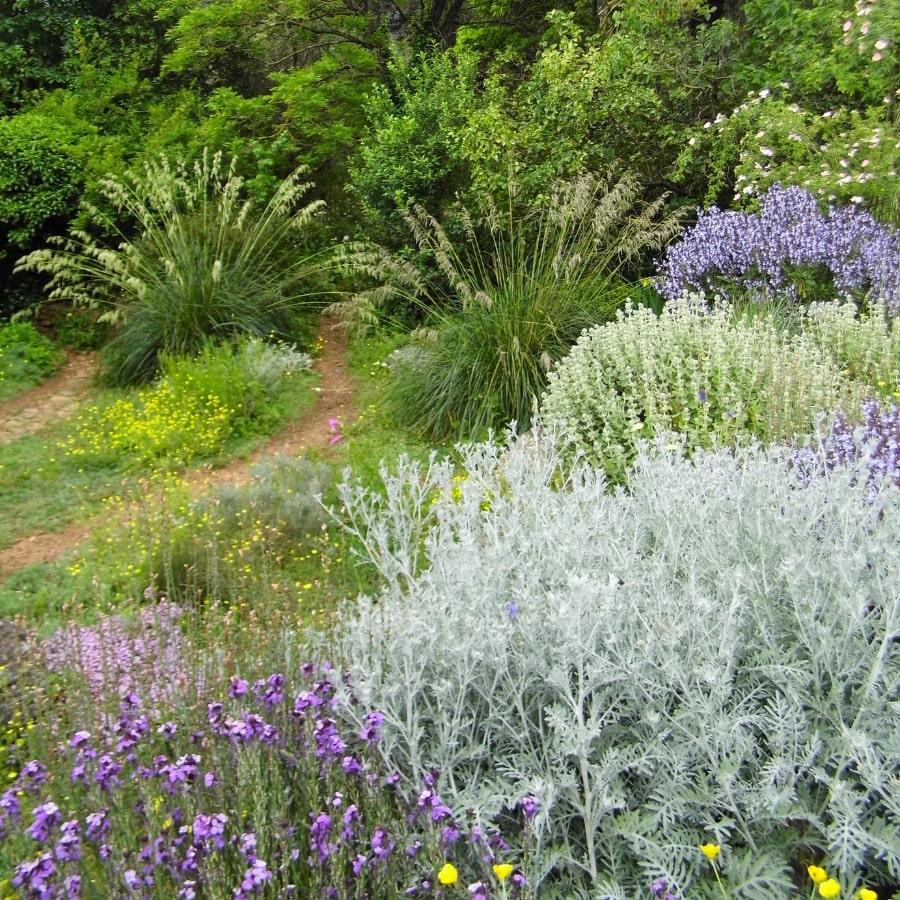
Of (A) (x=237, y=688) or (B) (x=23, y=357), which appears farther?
(B) (x=23, y=357)

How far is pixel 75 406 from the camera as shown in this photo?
7254mm

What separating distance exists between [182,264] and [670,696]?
20.3 ft

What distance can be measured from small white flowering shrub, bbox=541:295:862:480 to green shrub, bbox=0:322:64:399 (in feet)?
15.7

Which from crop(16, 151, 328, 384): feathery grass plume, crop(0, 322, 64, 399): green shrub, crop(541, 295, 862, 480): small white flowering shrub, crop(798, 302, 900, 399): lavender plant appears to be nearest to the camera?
crop(541, 295, 862, 480): small white flowering shrub

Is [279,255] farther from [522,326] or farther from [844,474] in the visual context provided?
[844,474]

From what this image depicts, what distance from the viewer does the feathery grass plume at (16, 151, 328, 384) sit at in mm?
7453

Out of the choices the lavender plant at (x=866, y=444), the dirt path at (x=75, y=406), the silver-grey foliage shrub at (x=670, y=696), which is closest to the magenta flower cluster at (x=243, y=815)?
the silver-grey foliage shrub at (x=670, y=696)

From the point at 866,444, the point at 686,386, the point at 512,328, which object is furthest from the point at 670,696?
the point at 512,328

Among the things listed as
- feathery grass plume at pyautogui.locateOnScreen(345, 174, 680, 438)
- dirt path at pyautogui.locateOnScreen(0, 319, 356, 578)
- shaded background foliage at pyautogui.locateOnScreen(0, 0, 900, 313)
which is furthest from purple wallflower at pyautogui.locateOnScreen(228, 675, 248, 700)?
shaded background foliage at pyautogui.locateOnScreen(0, 0, 900, 313)

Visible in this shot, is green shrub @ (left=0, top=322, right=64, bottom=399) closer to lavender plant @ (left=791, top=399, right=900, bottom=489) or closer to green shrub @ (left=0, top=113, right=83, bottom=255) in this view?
green shrub @ (left=0, top=113, right=83, bottom=255)

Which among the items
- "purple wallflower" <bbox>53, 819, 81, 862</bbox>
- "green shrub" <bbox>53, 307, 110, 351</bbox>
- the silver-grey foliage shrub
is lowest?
"green shrub" <bbox>53, 307, 110, 351</bbox>

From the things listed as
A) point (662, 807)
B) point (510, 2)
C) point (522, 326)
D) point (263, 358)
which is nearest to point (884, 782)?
point (662, 807)

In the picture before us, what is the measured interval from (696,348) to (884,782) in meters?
3.33

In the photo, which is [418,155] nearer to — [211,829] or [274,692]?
[274,692]
